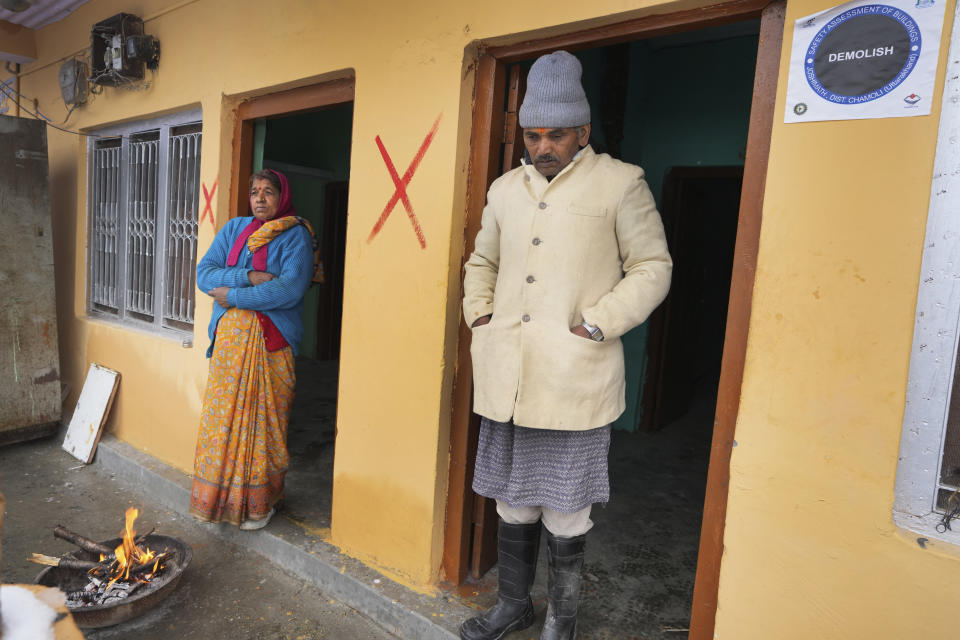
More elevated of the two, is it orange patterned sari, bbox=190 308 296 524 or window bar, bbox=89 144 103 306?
window bar, bbox=89 144 103 306

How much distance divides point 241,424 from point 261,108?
5.82 feet

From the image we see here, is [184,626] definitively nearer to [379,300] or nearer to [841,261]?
[379,300]

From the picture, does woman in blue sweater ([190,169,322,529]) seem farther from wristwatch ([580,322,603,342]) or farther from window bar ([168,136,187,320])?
wristwatch ([580,322,603,342])

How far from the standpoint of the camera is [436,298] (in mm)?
2416

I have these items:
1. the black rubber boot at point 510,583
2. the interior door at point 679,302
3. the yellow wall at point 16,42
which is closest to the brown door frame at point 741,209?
the black rubber boot at point 510,583

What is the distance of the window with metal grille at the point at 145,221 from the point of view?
12.8ft

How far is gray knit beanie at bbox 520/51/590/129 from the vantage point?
73.5 inches

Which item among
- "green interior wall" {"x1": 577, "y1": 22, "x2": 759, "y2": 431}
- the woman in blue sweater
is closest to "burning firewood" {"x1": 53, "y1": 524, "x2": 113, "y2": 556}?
the woman in blue sweater

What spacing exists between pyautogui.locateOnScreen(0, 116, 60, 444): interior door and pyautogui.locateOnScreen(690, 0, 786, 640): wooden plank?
500 centimetres

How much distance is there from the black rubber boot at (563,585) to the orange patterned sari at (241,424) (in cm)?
163

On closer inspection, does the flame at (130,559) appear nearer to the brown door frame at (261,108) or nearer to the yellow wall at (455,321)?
the yellow wall at (455,321)

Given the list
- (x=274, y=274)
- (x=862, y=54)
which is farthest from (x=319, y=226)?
(x=862, y=54)

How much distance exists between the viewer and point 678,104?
473 cm

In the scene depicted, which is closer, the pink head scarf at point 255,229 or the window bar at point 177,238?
the pink head scarf at point 255,229
